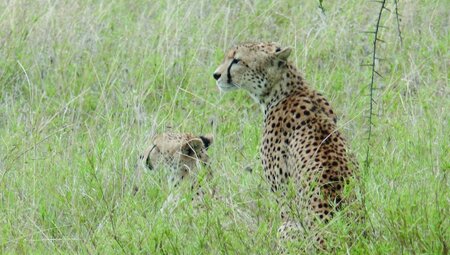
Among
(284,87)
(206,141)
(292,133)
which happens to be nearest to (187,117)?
(206,141)

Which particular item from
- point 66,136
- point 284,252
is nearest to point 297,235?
point 284,252

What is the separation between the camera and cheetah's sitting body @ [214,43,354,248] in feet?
16.5

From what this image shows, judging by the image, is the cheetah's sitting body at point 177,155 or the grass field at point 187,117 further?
the cheetah's sitting body at point 177,155

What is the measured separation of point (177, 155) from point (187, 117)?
79cm

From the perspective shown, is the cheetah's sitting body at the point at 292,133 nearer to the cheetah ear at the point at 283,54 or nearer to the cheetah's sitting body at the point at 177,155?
the cheetah ear at the point at 283,54

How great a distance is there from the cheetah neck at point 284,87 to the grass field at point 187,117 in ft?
0.95

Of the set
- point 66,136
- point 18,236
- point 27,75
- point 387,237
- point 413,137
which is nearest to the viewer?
point 387,237

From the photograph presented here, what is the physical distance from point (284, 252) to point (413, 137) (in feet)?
4.17

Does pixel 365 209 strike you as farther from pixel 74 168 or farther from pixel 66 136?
Result: pixel 66 136

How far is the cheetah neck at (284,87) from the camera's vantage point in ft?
19.6

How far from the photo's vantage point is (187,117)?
6.74 m

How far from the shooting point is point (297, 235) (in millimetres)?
4805

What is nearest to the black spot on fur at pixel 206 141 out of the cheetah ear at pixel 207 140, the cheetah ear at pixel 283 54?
the cheetah ear at pixel 207 140

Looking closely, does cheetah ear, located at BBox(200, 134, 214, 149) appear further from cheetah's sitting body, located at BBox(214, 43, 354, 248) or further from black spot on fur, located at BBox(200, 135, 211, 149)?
cheetah's sitting body, located at BBox(214, 43, 354, 248)
